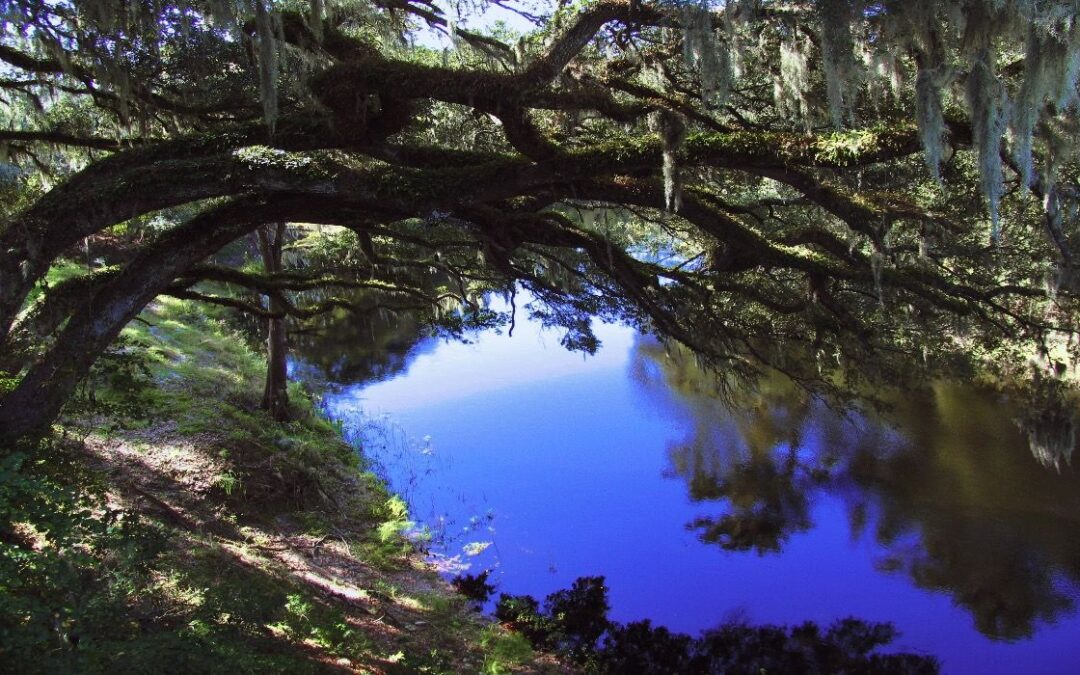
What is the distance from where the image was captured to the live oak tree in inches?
182

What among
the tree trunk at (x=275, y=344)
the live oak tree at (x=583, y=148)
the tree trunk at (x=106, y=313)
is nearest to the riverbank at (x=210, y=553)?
the tree trunk at (x=106, y=313)

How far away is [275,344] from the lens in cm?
1092

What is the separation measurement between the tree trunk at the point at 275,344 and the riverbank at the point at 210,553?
445mm

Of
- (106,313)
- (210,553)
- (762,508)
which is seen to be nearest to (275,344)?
(210,553)

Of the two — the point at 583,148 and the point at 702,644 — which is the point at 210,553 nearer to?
the point at 583,148

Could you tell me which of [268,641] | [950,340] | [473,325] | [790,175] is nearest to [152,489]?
[268,641]

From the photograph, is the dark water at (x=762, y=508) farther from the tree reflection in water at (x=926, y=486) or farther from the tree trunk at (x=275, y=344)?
the tree trunk at (x=275, y=344)

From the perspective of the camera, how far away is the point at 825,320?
273 inches

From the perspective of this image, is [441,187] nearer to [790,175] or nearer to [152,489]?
[790,175]

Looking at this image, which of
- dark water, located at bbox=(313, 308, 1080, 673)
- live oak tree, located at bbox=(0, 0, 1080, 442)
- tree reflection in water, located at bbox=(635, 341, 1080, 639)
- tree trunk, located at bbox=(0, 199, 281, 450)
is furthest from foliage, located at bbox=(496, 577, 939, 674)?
tree trunk, located at bbox=(0, 199, 281, 450)

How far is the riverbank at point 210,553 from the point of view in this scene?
3430 mm

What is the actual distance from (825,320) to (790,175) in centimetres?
242

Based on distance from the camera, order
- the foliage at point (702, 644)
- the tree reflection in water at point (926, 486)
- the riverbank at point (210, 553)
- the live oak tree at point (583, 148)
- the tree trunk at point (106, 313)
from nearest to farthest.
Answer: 1. the riverbank at point (210, 553)
2. the live oak tree at point (583, 148)
3. the tree trunk at point (106, 313)
4. the foliage at point (702, 644)
5. the tree reflection in water at point (926, 486)

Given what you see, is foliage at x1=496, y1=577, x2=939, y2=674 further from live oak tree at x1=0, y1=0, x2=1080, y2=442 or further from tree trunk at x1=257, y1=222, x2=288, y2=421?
tree trunk at x1=257, y1=222, x2=288, y2=421
